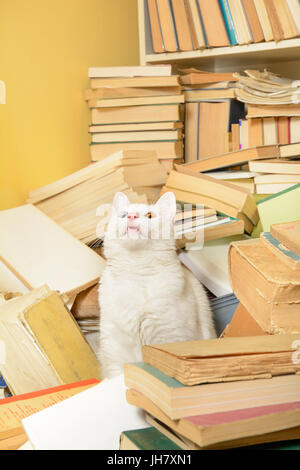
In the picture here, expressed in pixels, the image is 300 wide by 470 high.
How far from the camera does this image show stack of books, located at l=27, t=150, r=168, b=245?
181 centimetres

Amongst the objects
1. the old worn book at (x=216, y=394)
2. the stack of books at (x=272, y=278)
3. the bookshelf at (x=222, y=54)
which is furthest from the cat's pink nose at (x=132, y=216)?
the bookshelf at (x=222, y=54)

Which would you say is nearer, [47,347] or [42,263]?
[47,347]

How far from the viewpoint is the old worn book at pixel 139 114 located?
2242 millimetres

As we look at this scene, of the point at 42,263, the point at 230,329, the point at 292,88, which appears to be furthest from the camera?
the point at 292,88

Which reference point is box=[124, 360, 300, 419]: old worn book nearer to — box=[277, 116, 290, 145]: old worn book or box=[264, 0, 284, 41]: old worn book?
box=[277, 116, 290, 145]: old worn book

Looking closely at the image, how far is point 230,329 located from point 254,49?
1.36 metres

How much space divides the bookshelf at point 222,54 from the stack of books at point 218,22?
0.8 inches

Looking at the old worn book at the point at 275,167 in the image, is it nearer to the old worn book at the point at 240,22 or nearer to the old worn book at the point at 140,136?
the old worn book at the point at 140,136

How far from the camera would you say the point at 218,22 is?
2275 mm

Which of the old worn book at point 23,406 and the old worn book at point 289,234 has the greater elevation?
the old worn book at point 289,234

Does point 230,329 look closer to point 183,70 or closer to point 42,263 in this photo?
point 42,263
